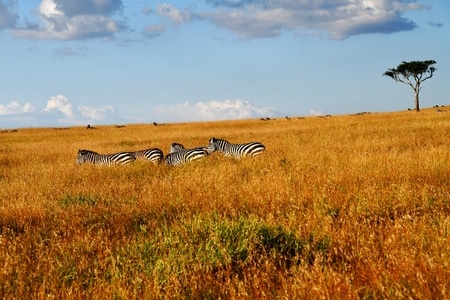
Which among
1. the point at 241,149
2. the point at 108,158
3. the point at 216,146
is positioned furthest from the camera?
the point at 216,146

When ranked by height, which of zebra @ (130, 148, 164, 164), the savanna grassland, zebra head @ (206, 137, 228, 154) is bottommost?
the savanna grassland

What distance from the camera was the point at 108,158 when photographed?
19.2 metres

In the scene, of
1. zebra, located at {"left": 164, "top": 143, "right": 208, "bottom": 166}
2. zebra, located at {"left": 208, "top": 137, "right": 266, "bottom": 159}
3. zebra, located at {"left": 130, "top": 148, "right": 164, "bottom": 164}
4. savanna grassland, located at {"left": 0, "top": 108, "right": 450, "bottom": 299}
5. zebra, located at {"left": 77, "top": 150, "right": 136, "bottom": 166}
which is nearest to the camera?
savanna grassland, located at {"left": 0, "top": 108, "right": 450, "bottom": 299}

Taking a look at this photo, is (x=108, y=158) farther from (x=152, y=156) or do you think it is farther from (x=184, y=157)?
(x=184, y=157)

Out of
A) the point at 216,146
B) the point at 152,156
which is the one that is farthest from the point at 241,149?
the point at 152,156

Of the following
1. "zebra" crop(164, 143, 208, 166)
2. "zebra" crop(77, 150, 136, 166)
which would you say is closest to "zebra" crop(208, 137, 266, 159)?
"zebra" crop(164, 143, 208, 166)

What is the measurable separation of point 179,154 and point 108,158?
12.9ft

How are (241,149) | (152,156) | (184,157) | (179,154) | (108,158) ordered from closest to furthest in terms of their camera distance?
1. (184,157)
2. (179,154)
3. (241,149)
4. (152,156)
5. (108,158)

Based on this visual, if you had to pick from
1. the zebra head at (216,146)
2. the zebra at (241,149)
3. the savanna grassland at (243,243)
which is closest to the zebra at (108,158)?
the zebra head at (216,146)

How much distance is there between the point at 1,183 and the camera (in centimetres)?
1324

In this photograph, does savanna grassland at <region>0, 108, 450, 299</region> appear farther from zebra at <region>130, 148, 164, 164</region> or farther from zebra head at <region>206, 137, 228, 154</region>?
zebra head at <region>206, 137, 228, 154</region>

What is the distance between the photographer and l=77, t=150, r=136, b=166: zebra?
1847 cm

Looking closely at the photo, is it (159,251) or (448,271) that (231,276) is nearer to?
(159,251)

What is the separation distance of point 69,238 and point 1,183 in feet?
27.0
